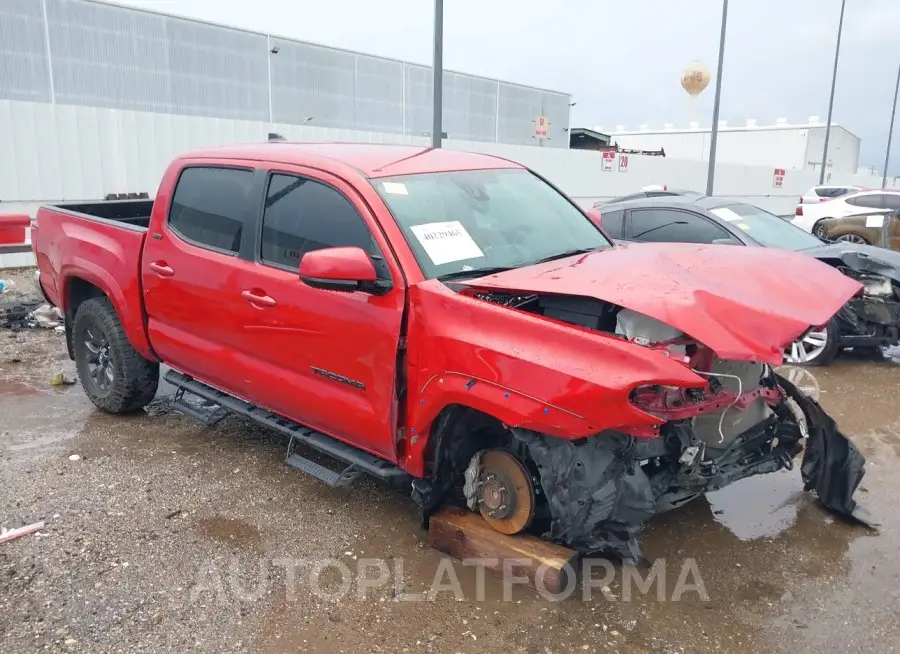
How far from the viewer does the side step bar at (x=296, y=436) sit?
11.5 ft

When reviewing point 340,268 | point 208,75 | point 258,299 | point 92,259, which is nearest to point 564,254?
point 340,268

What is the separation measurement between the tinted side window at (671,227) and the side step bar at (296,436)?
435 cm

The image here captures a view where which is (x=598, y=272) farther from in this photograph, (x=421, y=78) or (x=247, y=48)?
(x=421, y=78)

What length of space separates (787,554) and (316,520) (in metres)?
2.38

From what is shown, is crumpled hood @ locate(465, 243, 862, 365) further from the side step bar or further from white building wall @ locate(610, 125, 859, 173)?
white building wall @ locate(610, 125, 859, 173)

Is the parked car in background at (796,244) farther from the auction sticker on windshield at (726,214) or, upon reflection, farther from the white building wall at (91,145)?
the white building wall at (91,145)

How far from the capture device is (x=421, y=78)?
29359 mm

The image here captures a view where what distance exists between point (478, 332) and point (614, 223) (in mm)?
5119

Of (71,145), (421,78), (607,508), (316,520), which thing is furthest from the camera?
(421,78)

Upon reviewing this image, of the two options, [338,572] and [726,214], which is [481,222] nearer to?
[338,572]

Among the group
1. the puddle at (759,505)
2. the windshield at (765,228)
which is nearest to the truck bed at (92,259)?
the puddle at (759,505)

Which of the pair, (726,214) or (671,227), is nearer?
(726,214)

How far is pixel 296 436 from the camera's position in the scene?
3.85 metres

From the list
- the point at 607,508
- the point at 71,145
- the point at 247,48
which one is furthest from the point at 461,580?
the point at 247,48
